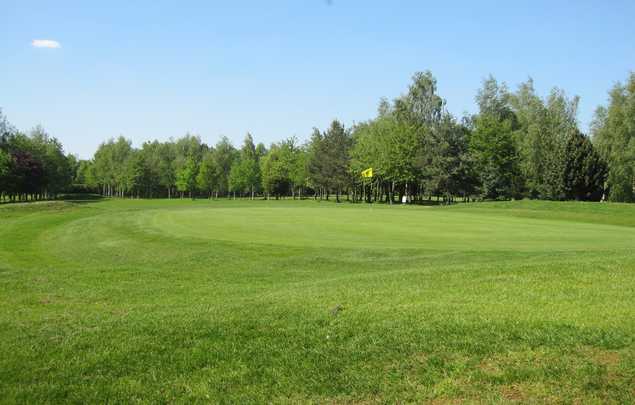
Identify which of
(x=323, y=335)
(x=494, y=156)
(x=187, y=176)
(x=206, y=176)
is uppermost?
(x=494, y=156)

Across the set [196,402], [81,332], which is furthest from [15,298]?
[196,402]

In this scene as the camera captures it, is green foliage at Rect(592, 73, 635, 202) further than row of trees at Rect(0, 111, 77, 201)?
No

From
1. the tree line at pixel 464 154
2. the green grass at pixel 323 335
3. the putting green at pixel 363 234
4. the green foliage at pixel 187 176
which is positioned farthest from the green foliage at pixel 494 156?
the green grass at pixel 323 335

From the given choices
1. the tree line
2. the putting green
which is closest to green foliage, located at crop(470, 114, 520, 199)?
the tree line

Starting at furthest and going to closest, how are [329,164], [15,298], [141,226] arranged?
[329,164], [141,226], [15,298]

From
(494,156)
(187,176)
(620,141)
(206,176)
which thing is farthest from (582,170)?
(187,176)

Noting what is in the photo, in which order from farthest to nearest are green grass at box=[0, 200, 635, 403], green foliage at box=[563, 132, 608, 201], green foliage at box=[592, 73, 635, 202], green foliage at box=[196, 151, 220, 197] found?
green foliage at box=[196, 151, 220, 197], green foliage at box=[592, 73, 635, 202], green foliage at box=[563, 132, 608, 201], green grass at box=[0, 200, 635, 403]

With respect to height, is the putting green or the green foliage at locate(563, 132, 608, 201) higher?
the green foliage at locate(563, 132, 608, 201)

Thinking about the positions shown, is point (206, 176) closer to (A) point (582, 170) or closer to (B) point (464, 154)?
(B) point (464, 154)

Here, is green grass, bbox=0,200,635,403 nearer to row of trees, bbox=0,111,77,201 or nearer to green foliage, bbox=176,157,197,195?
row of trees, bbox=0,111,77,201

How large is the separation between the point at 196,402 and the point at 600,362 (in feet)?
16.0

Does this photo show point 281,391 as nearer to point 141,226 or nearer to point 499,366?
point 499,366

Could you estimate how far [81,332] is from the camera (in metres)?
8.60

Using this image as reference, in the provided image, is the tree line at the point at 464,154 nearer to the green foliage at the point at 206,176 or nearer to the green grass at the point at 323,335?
the green foliage at the point at 206,176
